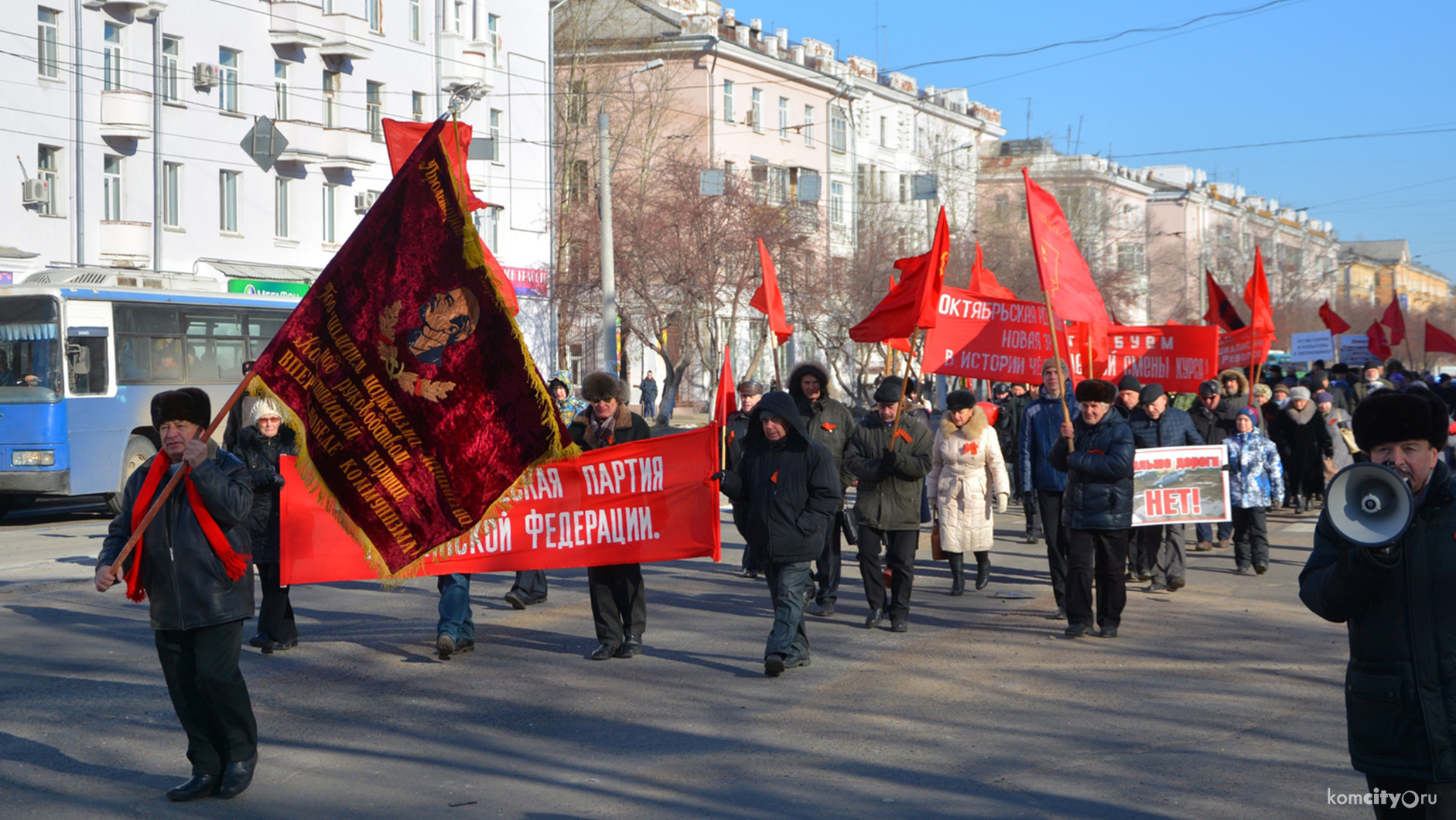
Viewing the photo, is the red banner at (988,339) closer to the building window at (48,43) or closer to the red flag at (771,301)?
the red flag at (771,301)

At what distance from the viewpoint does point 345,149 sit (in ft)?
128

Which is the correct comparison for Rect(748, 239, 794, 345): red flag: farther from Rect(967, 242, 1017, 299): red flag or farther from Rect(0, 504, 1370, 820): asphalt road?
Rect(0, 504, 1370, 820): asphalt road

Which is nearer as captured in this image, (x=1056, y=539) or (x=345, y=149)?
(x=1056, y=539)

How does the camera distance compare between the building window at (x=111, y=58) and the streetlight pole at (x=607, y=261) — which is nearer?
the streetlight pole at (x=607, y=261)

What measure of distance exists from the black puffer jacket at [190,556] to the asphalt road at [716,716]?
789 millimetres

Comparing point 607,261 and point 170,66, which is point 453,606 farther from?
point 170,66

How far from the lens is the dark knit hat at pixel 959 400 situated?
1138cm

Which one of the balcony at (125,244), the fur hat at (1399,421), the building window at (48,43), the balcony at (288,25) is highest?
the balcony at (288,25)

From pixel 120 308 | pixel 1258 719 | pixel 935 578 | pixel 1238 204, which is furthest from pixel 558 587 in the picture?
pixel 1238 204

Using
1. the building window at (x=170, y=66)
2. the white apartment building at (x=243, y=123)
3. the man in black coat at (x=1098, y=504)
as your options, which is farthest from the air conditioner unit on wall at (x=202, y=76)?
the man in black coat at (x=1098, y=504)

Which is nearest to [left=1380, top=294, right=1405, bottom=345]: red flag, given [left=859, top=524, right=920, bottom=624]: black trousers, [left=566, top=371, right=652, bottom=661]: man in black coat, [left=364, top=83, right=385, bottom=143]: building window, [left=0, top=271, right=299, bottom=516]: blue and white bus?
[left=859, top=524, right=920, bottom=624]: black trousers

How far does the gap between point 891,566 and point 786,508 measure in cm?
170

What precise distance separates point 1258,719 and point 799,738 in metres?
2.33

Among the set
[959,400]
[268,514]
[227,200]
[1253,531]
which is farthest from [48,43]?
[1253,531]
